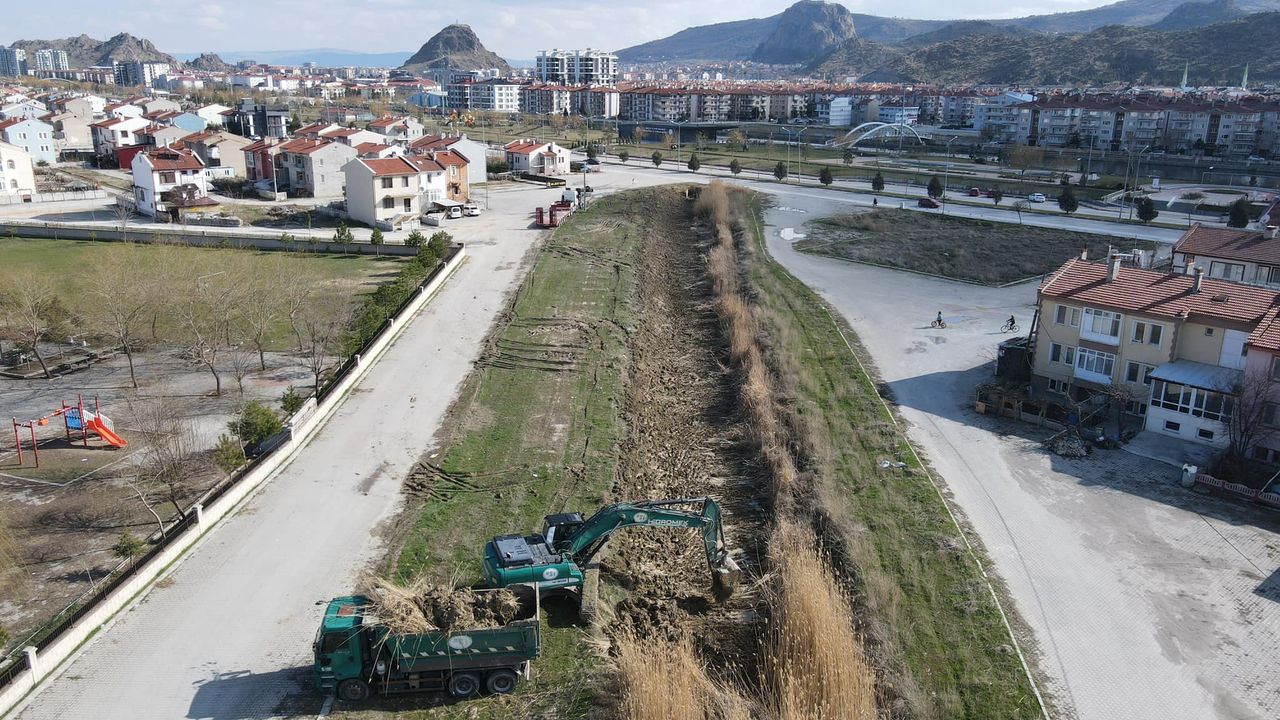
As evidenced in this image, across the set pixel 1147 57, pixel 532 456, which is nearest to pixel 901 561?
pixel 532 456

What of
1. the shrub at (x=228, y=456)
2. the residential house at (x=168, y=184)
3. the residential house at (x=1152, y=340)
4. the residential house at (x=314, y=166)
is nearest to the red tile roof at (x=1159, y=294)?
the residential house at (x=1152, y=340)

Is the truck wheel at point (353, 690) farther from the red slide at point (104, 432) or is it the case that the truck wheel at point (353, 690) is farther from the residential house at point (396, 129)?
the residential house at point (396, 129)

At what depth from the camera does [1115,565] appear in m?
17.1

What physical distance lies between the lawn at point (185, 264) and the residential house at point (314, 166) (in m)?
16.8

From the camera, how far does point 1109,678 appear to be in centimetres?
1373

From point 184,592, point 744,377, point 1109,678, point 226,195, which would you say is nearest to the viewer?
point 1109,678

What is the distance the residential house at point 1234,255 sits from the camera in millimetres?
31734

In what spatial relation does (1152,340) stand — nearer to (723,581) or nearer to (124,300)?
(723,581)

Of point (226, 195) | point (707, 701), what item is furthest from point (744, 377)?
point (226, 195)

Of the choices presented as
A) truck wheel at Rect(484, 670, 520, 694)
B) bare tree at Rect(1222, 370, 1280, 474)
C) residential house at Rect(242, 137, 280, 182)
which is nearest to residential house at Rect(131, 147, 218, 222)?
residential house at Rect(242, 137, 280, 182)

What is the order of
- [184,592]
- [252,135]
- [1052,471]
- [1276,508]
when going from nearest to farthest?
[184,592] → [1276,508] → [1052,471] → [252,135]

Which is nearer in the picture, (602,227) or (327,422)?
(327,422)

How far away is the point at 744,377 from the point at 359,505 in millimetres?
12955

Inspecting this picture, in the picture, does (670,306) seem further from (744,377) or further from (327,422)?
(327,422)
